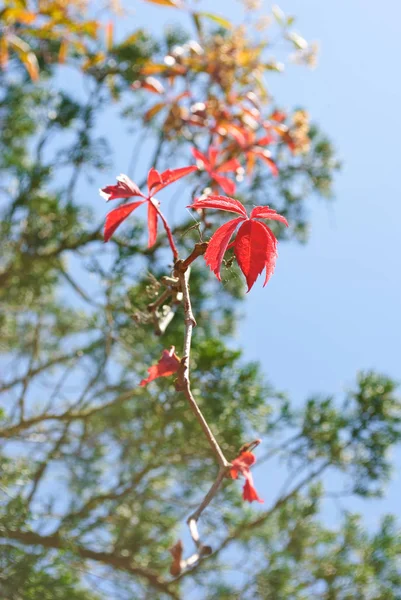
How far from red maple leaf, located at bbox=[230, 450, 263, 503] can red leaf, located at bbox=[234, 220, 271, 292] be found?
20cm

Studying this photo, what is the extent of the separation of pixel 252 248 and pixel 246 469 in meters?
0.23

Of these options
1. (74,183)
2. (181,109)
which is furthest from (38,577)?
(181,109)

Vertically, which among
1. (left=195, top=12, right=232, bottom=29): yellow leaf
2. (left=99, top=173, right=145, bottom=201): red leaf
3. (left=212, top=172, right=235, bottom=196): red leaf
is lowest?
(left=99, top=173, right=145, bottom=201): red leaf

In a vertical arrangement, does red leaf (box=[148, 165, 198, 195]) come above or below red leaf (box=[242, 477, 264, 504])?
above

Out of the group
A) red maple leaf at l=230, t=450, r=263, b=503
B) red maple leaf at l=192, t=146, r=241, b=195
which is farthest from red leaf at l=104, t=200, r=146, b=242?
red maple leaf at l=192, t=146, r=241, b=195

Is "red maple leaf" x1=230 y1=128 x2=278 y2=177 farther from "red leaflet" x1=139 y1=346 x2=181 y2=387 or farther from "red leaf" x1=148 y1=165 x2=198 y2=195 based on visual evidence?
"red leaflet" x1=139 y1=346 x2=181 y2=387

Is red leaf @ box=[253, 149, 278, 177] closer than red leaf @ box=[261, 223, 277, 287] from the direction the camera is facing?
No

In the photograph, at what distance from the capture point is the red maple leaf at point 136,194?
24.9 inches

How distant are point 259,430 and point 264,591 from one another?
1.43ft

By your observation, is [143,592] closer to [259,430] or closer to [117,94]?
[259,430]

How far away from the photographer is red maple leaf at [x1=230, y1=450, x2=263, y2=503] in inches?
26.2

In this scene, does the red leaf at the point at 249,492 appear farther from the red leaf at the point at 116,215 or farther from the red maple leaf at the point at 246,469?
the red leaf at the point at 116,215

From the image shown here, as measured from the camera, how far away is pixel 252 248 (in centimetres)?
59

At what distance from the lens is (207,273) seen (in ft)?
5.60
